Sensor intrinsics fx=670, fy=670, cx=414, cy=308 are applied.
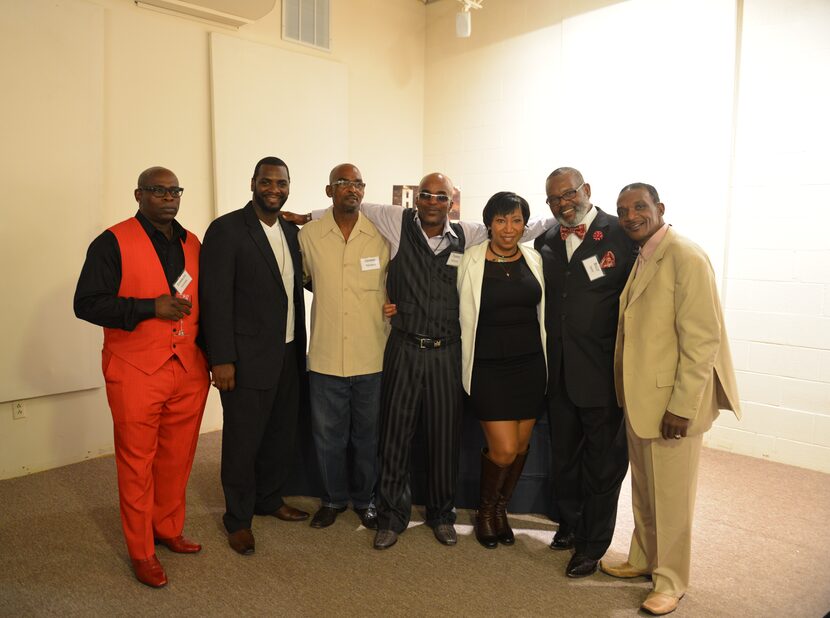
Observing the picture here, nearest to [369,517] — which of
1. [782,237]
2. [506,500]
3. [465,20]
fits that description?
[506,500]

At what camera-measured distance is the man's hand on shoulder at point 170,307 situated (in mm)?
2695

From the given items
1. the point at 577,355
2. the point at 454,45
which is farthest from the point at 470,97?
the point at 577,355

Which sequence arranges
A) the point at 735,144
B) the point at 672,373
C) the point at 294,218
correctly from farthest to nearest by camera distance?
the point at 735,144, the point at 294,218, the point at 672,373

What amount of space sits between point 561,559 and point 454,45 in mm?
5045

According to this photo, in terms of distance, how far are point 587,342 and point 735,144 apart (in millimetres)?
2593

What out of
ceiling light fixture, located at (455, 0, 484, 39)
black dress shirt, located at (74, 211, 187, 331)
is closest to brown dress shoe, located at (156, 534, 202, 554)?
black dress shirt, located at (74, 211, 187, 331)

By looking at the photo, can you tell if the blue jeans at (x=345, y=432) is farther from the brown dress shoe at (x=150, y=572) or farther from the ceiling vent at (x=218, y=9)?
the ceiling vent at (x=218, y=9)

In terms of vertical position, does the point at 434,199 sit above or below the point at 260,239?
above

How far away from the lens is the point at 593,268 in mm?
2904

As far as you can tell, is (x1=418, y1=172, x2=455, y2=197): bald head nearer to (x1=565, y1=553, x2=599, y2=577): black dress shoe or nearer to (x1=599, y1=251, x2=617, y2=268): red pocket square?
(x1=599, y1=251, x2=617, y2=268): red pocket square

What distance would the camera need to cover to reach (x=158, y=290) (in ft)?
9.17

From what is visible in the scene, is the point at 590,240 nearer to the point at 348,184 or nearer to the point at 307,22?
the point at 348,184

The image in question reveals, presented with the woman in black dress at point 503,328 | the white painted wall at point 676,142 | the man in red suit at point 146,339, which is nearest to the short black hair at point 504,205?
the woman in black dress at point 503,328

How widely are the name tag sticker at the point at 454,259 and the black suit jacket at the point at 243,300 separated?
31.3 inches
